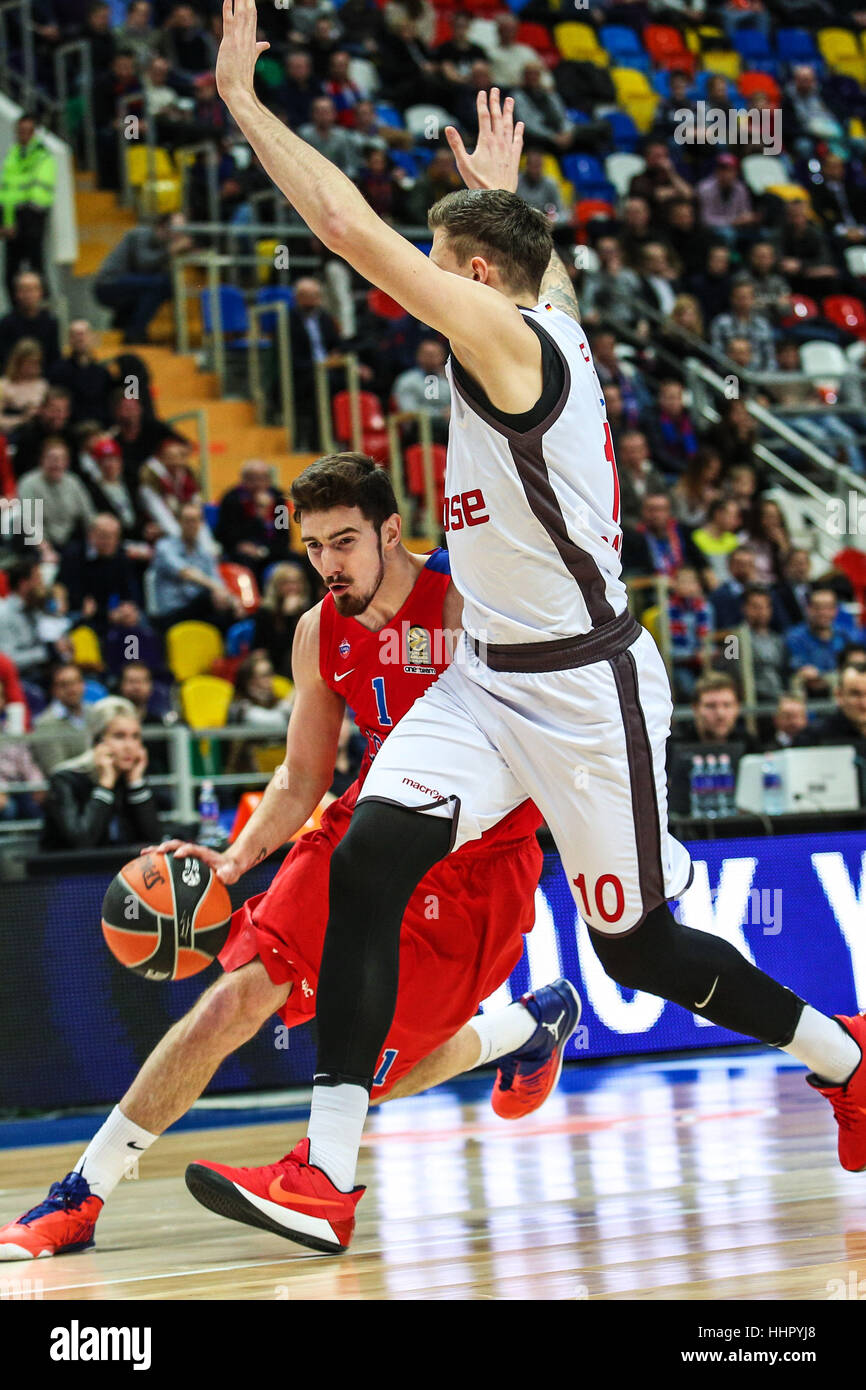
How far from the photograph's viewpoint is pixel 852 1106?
420 centimetres

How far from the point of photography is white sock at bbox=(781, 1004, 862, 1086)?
4.12 m

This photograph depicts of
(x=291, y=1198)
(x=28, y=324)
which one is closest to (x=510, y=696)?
(x=291, y=1198)

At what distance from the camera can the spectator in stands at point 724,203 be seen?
52.4ft

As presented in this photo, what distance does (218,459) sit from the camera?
1305 cm

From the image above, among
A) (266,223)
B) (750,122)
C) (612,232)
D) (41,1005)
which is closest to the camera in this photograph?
(41,1005)

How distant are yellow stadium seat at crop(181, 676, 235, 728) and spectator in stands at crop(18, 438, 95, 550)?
119 centimetres

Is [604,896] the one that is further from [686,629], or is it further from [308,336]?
[308,336]

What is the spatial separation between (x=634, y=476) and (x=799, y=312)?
365 centimetres

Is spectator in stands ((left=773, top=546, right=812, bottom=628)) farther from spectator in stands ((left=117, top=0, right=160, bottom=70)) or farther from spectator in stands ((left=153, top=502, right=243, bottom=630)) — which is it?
spectator in stands ((left=117, top=0, right=160, bottom=70))

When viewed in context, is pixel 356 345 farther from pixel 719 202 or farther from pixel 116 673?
pixel 719 202

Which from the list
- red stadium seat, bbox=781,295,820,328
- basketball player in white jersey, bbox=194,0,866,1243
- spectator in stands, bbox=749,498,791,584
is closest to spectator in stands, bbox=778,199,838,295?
red stadium seat, bbox=781,295,820,328
